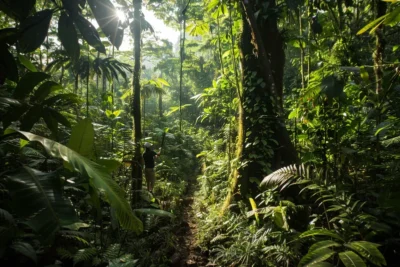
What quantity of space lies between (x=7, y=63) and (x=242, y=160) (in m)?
4.09

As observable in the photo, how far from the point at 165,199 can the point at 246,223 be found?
3001 mm

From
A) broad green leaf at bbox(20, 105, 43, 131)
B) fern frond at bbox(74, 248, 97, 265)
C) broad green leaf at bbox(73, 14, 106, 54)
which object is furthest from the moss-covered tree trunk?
broad green leaf at bbox(73, 14, 106, 54)

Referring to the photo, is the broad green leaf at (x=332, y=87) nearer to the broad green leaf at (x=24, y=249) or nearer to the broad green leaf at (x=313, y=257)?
the broad green leaf at (x=313, y=257)

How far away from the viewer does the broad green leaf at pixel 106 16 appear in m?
1.16

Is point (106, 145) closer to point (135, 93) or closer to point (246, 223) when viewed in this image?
point (135, 93)

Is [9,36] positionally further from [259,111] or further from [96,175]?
[259,111]

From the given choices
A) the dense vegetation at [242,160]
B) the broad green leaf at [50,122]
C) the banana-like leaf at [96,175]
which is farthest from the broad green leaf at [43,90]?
the banana-like leaf at [96,175]

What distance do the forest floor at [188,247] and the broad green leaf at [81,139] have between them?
110 inches

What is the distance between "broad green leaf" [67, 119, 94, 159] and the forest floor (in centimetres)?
279

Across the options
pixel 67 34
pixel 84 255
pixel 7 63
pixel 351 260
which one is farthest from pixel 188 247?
pixel 67 34

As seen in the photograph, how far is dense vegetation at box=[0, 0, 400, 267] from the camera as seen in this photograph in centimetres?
125

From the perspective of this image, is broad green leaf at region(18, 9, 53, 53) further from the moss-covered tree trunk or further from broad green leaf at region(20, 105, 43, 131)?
the moss-covered tree trunk

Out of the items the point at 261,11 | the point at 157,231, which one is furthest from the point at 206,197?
the point at 261,11

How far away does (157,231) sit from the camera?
482 cm
